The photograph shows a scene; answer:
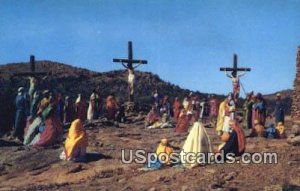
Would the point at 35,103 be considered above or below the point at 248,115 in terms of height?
above

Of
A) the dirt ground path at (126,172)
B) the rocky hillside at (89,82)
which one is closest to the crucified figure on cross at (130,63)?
the rocky hillside at (89,82)

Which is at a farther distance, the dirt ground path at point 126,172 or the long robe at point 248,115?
the long robe at point 248,115

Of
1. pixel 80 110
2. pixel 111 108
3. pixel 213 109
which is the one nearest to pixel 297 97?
pixel 111 108

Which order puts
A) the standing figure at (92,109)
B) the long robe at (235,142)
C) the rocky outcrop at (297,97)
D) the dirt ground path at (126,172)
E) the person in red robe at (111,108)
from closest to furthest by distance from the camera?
the dirt ground path at (126,172) → the long robe at (235,142) → the rocky outcrop at (297,97) → the person in red robe at (111,108) → the standing figure at (92,109)

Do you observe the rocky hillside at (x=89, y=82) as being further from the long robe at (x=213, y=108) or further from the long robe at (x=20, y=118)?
the long robe at (x=20, y=118)

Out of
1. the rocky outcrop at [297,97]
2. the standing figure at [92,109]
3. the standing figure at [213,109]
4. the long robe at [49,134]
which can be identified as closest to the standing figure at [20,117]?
the long robe at [49,134]

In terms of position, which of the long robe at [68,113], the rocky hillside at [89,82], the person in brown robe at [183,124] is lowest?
the person in brown robe at [183,124]

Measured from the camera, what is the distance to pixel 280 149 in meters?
15.4

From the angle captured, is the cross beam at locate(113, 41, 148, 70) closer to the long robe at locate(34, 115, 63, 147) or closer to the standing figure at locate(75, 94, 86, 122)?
the standing figure at locate(75, 94, 86, 122)

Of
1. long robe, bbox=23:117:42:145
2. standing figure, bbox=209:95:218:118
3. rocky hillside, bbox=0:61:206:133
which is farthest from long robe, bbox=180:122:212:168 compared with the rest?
rocky hillside, bbox=0:61:206:133

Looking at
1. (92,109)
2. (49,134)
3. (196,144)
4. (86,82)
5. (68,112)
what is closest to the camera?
(196,144)

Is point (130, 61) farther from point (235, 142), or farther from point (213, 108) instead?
point (235, 142)

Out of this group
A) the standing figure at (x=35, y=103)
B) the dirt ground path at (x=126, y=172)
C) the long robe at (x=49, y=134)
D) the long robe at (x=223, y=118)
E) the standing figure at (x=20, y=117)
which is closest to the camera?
the dirt ground path at (x=126, y=172)

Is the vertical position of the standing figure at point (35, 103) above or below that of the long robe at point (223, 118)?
above
